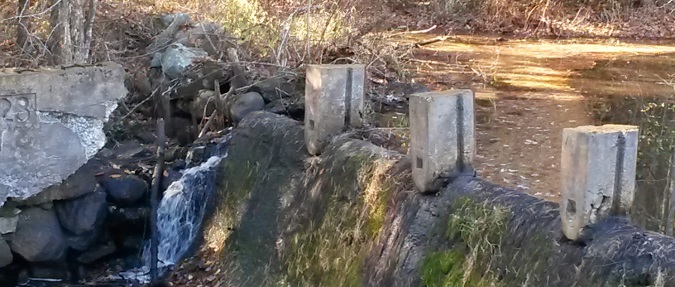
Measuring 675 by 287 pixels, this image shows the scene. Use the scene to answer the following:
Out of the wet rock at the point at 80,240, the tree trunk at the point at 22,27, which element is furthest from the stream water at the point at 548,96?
the tree trunk at the point at 22,27

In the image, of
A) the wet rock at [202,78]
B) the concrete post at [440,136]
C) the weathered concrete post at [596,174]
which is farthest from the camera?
the wet rock at [202,78]

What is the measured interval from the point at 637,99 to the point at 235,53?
16.4ft

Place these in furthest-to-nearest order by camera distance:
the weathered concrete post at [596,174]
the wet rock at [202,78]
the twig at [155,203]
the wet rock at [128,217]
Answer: the wet rock at [202,78]
the wet rock at [128,217]
the twig at [155,203]
the weathered concrete post at [596,174]

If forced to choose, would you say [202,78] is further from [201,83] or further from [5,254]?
[5,254]

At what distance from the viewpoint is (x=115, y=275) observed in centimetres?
718

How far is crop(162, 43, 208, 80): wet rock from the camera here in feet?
30.2

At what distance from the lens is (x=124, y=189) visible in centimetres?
746

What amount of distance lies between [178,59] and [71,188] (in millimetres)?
2618

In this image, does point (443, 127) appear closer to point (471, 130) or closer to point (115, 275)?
point (471, 130)

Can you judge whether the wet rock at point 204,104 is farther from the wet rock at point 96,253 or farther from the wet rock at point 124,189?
the wet rock at point 96,253

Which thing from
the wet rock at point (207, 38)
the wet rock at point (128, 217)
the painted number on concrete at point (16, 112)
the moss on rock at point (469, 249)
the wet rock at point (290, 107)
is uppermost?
the wet rock at point (207, 38)

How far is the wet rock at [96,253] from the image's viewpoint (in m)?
7.20

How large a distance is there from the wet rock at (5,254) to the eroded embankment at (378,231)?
1.75 metres

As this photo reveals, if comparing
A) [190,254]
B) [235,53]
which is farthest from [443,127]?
[235,53]
